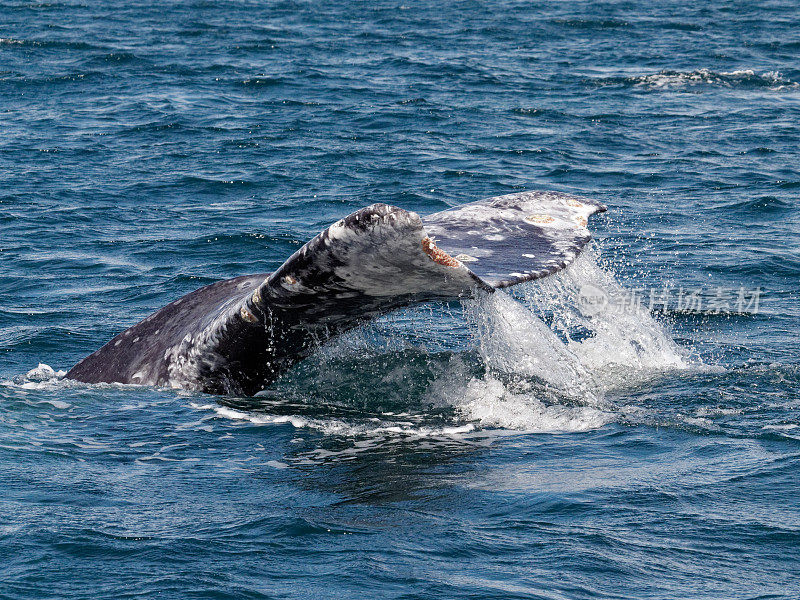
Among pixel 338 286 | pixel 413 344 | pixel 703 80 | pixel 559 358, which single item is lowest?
pixel 413 344

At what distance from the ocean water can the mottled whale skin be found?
30 cm

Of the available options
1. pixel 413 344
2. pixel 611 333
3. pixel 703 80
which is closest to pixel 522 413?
pixel 413 344

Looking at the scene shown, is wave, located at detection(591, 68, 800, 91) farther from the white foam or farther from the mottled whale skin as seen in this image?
the mottled whale skin

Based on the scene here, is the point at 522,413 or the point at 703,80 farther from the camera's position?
the point at 703,80

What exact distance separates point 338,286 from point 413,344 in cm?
400

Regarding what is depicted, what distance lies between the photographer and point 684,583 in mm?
5266

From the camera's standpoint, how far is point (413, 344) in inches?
381

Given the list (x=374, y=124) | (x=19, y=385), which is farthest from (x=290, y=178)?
(x=19, y=385)

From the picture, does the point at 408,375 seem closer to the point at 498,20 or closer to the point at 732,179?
the point at 732,179

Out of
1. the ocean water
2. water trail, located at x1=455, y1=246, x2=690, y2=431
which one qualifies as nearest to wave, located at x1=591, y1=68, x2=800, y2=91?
the ocean water

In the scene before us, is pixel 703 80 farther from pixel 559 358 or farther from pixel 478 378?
pixel 478 378

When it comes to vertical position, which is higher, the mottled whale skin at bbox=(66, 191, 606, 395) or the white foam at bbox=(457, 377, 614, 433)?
the mottled whale skin at bbox=(66, 191, 606, 395)

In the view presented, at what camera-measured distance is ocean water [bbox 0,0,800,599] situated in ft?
18.5

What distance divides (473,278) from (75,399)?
12.3 feet
